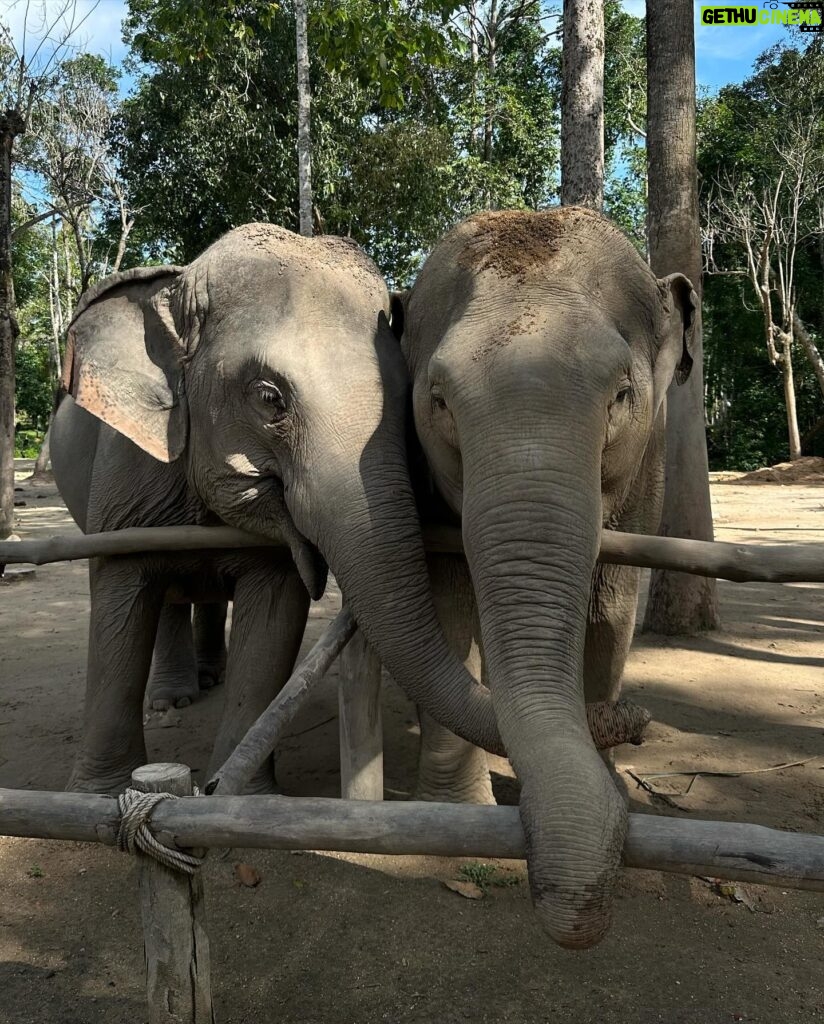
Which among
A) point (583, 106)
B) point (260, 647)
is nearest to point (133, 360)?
point (260, 647)

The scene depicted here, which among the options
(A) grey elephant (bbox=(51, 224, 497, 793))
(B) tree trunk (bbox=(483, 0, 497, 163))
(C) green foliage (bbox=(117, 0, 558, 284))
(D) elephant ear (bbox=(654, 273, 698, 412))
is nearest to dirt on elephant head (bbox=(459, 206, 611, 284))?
(D) elephant ear (bbox=(654, 273, 698, 412))

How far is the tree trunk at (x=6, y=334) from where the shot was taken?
10.6 meters

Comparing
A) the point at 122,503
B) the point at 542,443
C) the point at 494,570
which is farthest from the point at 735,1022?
the point at 122,503

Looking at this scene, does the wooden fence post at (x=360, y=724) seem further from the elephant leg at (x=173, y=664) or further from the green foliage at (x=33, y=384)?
the green foliage at (x=33, y=384)

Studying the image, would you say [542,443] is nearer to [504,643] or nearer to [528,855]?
[504,643]

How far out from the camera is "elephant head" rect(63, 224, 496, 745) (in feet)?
9.34

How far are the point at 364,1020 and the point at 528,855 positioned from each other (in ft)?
3.24

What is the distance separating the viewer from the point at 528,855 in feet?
5.99

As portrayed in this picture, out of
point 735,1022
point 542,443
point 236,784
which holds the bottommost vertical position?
point 735,1022

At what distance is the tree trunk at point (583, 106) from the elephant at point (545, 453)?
2.42 metres

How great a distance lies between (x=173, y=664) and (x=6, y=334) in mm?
6638

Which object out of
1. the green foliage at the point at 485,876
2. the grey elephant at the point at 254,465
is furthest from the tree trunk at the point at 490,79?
the green foliage at the point at 485,876

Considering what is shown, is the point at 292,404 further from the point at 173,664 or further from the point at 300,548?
the point at 173,664

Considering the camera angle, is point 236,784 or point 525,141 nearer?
point 236,784
